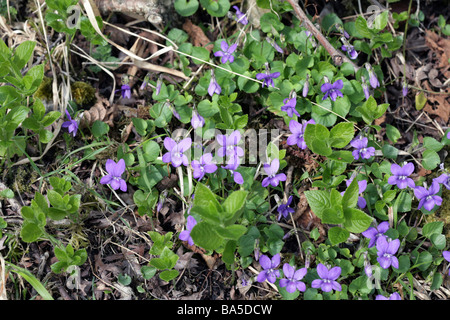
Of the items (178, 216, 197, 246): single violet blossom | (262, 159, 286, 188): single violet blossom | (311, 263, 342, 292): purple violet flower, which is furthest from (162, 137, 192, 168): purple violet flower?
(311, 263, 342, 292): purple violet flower

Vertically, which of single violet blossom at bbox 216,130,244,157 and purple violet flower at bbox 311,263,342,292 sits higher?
single violet blossom at bbox 216,130,244,157

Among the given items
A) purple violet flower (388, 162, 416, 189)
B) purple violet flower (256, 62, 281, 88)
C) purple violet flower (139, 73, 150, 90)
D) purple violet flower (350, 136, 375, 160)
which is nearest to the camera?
purple violet flower (388, 162, 416, 189)

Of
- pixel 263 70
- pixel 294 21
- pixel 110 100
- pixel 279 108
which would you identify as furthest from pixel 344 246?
pixel 110 100

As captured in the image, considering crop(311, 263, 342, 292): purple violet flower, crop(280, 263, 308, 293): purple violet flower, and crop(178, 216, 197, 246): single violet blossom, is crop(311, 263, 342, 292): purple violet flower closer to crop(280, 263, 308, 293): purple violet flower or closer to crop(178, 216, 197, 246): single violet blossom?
crop(280, 263, 308, 293): purple violet flower

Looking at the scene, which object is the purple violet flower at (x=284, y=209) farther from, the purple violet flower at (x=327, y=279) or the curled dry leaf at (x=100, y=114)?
the curled dry leaf at (x=100, y=114)

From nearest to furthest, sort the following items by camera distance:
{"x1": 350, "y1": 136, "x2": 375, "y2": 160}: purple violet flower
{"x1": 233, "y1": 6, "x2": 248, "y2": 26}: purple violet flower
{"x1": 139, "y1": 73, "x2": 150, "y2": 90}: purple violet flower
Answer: {"x1": 350, "y1": 136, "x2": 375, "y2": 160}: purple violet flower, {"x1": 139, "y1": 73, "x2": 150, "y2": 90}: purple violet flower, {"x1": 233, "y1": 6, "x2": 248, "y2": 26}: purple violet flower

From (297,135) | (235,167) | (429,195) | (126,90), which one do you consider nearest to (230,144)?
(235,167)

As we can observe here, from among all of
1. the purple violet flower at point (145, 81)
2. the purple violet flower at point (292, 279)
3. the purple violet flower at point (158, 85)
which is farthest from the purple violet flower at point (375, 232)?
the purple violet flower at point (145, 81)

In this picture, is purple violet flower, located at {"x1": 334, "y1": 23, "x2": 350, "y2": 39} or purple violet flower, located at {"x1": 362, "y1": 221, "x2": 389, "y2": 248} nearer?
purple violet flower, located at {"x1": 362, "y1": 221, "x2": 389, "y2": 248}
